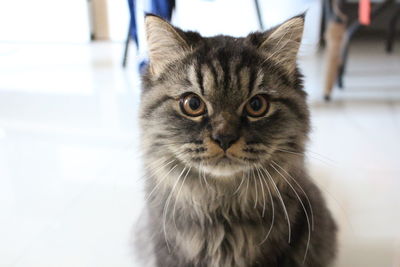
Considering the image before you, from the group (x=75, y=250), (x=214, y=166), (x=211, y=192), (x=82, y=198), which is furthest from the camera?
(x=82, y=198)

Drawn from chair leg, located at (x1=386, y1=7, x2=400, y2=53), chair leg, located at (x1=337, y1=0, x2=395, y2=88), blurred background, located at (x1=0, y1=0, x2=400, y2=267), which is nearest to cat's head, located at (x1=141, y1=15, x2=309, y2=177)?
blurred background, located at (x1=0, y1=0, x2=400, y2=267)

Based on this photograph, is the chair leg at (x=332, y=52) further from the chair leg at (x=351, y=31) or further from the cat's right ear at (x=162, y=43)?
the cat's right ear at (x=162, y=43)

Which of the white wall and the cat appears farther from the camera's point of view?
the white wall

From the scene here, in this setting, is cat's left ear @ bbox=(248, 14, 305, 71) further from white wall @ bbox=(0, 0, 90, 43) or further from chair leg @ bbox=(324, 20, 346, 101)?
white wall @ bbox=(0, 0, 90, 43)

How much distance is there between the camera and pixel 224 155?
0.91m

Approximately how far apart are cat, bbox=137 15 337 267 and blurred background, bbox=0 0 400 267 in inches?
9.0

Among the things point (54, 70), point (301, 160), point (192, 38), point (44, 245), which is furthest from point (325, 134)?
point (54, 70)

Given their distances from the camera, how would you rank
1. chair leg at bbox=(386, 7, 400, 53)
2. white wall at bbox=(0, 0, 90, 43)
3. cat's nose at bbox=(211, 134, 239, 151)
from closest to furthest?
cat's nose at bbox=(211, 134, 239, 151)
white wall at bbox=(0, 0, 90, 43)
chair leg at bbox=(386, 7, 400, 53)

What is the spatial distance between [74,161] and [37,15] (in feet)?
7.30

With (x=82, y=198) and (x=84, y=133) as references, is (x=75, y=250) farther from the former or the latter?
(x=84, y=133)

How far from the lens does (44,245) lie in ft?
4.66

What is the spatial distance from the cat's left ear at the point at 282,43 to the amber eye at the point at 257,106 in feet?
0.39

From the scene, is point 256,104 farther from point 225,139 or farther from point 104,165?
point 104,165

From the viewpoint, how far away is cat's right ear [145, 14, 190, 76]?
1007 millimetres
